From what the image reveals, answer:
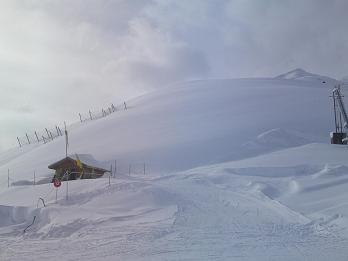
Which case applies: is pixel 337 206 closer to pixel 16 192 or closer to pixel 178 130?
pixel 16 192

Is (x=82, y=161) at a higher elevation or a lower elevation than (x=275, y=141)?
lower

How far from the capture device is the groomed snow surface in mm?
15180

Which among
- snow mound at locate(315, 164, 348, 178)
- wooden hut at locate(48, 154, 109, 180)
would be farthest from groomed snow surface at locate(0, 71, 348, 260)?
wooden hut at locate(48, 154, 109, 180)

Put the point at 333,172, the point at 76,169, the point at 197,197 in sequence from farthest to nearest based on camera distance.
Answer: the point at 76,169
the point at 333,172
the point at 197,197

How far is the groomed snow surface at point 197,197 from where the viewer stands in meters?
15.2

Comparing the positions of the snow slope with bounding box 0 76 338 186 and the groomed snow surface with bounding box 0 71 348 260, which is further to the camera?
the snow slope with bounding box 0 76 338 186

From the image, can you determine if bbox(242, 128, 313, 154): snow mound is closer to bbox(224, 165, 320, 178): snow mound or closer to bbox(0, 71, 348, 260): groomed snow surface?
bbox(0, 71, 348, 260): groomed snow surface

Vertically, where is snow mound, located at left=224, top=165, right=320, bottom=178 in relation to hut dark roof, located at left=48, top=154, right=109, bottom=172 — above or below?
below

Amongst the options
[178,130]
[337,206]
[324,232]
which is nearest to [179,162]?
[178,130]

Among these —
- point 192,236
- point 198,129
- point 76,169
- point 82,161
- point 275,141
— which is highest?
point 198,129

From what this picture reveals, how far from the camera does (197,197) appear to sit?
25.0 meters

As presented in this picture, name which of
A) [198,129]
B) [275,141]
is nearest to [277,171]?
[275,141]

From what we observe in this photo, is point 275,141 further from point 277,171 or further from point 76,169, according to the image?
point 76,169

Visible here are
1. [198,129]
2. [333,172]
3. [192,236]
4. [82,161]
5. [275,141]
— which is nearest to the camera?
[192,236]
